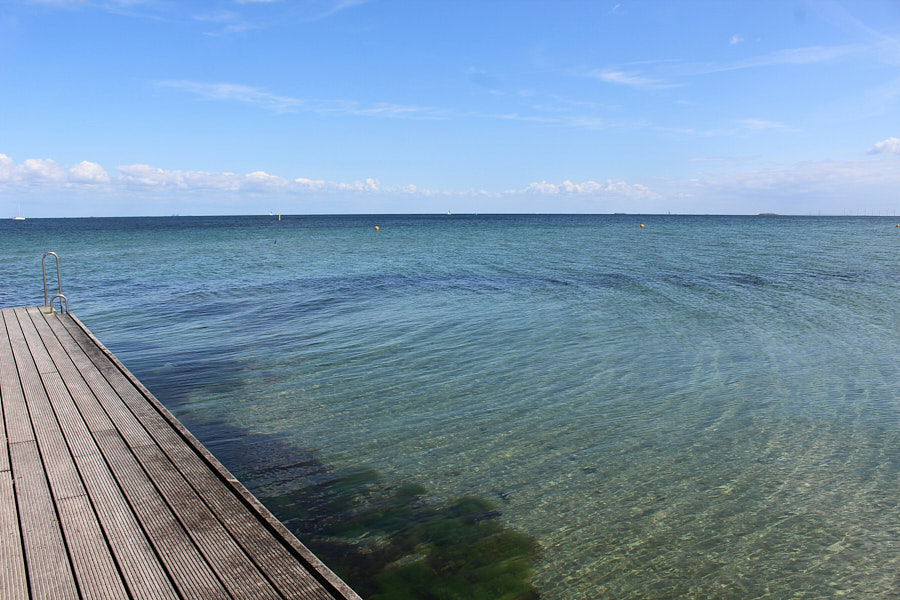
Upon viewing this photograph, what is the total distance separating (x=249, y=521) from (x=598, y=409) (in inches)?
228

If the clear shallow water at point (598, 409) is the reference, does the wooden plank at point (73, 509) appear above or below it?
above

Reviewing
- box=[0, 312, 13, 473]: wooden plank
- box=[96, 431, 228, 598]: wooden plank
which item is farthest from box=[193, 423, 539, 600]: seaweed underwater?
box=[0, 312, 13, 473]: wooden plank

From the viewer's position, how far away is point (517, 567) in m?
4.79

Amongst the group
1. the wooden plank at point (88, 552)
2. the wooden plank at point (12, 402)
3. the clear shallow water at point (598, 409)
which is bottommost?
the clear shallow water at point (598, 409)

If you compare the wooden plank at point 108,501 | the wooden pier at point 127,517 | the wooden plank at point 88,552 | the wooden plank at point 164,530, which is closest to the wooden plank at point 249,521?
the wooden pier at point 127,517

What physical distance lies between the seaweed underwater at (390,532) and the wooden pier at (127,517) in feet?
3.64

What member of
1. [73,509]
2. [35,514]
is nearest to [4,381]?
[35,514]

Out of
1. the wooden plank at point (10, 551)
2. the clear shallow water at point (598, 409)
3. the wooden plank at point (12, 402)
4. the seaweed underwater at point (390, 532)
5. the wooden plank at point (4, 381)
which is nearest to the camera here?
the wooden plank at point (10, 551)

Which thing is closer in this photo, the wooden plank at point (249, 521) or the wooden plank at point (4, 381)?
the wooden plank at point (249, 521)

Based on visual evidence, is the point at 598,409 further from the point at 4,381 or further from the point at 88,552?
the point at 4,381

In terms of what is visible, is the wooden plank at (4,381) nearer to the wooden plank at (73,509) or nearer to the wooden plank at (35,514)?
the wooden plank at (35,514)

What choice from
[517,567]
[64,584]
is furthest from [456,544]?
[64,584]

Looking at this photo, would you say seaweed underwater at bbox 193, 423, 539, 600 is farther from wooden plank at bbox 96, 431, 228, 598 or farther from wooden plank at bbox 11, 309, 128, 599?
wooden plank at bbox 11, 309, 128, 599

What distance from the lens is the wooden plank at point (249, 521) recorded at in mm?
3234
